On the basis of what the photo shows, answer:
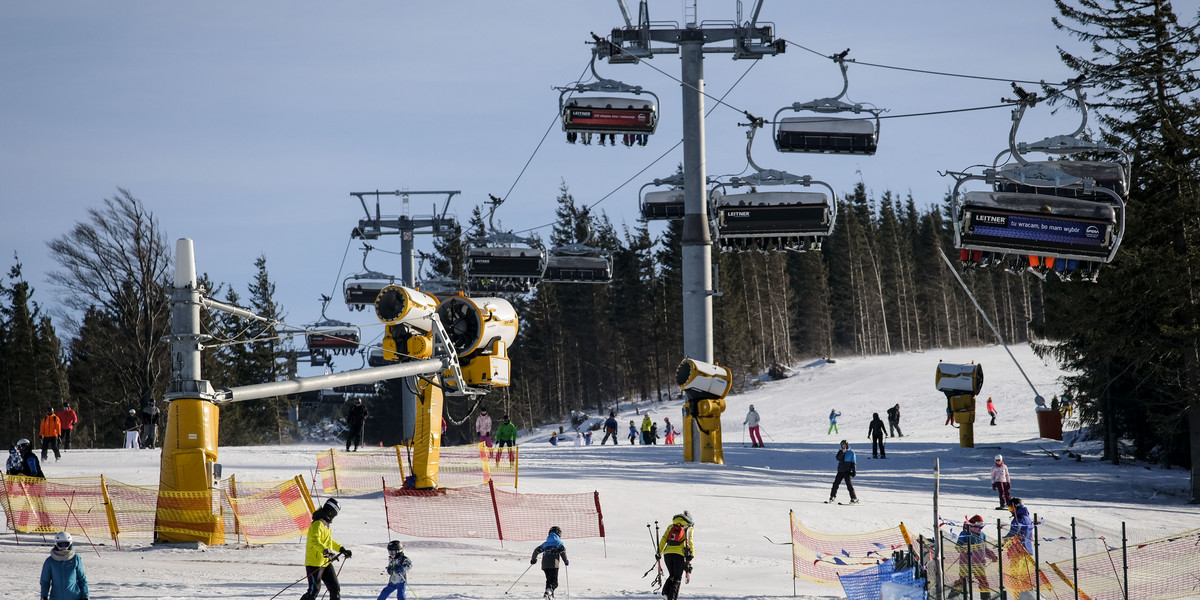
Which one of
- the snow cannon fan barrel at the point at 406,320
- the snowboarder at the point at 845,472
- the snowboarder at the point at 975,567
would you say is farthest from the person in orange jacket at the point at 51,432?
the snowboarder at the point at 975,567

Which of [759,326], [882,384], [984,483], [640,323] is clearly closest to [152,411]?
[984,483]

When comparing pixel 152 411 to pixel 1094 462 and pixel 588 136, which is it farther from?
pixel 1094 462

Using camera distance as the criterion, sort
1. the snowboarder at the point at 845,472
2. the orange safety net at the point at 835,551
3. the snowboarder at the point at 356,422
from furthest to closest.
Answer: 1. the snowboarder at the point at 356,422
2. the snowboarder at the point at 845,472
3. the orange safety net at the point at 835,551

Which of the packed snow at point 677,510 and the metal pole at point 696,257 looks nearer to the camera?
the packed snow at point 677,510

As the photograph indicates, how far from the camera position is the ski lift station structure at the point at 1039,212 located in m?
17.8

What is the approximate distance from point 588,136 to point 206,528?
45.0 feet

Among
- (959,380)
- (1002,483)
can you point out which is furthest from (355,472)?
(959,380)

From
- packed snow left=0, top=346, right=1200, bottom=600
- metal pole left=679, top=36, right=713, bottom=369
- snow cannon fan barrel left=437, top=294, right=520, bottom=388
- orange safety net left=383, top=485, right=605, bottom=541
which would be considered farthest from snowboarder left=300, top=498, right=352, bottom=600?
metal pole left=679, top=36, right=713, bottom=369

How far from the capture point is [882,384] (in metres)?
58.1

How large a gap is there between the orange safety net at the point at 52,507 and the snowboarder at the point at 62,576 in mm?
6776

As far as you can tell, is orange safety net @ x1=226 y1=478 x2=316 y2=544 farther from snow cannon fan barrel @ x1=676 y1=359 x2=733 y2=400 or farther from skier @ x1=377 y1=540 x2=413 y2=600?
snow cannon fan barrel @ x1=676 y1=359 x2=733 y2=400

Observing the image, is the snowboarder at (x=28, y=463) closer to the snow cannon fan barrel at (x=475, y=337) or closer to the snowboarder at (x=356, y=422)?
the snow cannon fan barrel at (x=475, y=337)

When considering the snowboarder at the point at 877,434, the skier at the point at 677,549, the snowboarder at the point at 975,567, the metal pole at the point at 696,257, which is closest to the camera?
the snowboarder at the point at 975,567

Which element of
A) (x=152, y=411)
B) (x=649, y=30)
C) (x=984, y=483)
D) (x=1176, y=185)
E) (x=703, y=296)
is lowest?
(x=984, y=483)
